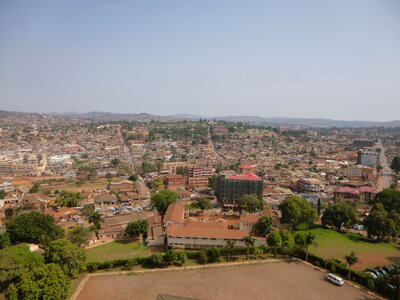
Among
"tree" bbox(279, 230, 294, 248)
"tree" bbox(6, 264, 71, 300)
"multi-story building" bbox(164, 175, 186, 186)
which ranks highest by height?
"tree" bbox(6, 264, 71, 300)

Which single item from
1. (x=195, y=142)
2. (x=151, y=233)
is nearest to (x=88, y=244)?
(x=151, y=233)

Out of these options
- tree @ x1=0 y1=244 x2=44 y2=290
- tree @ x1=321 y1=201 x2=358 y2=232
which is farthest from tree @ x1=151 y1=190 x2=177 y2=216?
tree @ x1=321 y1=201 x2=358 y2=232

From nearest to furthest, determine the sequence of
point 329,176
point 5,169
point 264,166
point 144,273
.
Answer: point 144,273
point 329,176
point 5,169
point 264,166

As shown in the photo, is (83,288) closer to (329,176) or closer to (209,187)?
(209,187)

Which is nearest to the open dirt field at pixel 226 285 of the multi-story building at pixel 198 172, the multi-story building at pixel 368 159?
the multi-story building at pixel 198 172

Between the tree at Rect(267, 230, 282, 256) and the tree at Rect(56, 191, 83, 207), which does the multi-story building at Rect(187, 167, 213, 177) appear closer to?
the tree at Rect(56, 191, 83, 207)

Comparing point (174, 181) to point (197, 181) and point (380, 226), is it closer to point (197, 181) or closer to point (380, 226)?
point (197, 181)
